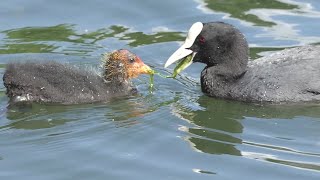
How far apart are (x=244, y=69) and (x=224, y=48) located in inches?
11.8

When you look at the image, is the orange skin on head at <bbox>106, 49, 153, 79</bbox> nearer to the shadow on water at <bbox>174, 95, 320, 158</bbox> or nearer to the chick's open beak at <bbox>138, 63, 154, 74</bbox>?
the chick's open beak at <bbox>138, 63, 154, 74</bbox>

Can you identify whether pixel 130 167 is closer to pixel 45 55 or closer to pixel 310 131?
pixel 310 131

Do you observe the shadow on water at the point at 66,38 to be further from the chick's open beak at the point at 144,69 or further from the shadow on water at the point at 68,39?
the chick's open beak at the point at 144,69

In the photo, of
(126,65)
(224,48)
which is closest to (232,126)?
(224,48)

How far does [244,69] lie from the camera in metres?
9.59

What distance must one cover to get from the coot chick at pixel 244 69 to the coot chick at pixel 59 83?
1.96ft

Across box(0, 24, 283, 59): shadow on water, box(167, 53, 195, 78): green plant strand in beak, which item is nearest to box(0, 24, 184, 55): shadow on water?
box(0, 24, 283, 59): shadow on water

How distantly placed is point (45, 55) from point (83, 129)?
2356 millimetres

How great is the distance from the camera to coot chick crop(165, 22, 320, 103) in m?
9.26

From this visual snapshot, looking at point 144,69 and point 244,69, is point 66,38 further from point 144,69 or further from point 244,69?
point 244,69

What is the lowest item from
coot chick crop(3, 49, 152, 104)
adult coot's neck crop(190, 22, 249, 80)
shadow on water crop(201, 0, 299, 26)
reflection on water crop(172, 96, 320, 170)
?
reflection on water crop(172, 96, 320, 170)

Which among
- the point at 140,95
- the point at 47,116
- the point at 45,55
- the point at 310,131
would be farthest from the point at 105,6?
the point at 310,131

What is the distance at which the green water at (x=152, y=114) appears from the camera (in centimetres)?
771

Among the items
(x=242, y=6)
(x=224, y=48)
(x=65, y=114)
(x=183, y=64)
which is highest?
(x=242, y=6)
